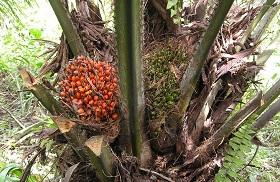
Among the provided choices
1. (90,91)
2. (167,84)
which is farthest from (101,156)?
(167,84)

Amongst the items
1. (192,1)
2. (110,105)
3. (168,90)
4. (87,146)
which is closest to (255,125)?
(168,90)

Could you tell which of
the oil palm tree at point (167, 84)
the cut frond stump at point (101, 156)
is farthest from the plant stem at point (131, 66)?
the cut frond stump at point (101, 156)

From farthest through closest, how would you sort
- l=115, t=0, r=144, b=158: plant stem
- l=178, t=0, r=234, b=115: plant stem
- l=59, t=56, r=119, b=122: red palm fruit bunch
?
1. l=59, t=56, r=119, b=122: red palm fruit bunch
2. l=178, t=0, r=234, b=115: plant stem
3. l=115, t=0, r=144, b=158: plant stem

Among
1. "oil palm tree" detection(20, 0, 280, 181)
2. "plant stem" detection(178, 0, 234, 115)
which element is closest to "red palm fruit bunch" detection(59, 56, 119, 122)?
"oil palm tree" detection(20, 0, 280, 181)

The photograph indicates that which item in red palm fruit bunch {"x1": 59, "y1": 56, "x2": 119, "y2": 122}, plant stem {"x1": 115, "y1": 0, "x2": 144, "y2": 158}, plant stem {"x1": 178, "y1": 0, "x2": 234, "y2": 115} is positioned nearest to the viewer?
plant stem {"x1": 115, "y1": 0, "x2": 144, "y2": 158}

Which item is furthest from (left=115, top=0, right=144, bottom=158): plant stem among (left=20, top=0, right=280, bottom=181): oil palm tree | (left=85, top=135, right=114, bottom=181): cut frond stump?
(left=85, top=135, right=114, bottom=181): cut frond stump

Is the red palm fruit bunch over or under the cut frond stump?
over

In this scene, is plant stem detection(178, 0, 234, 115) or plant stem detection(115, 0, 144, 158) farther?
plant stem detection(178, 0, 234, 115)

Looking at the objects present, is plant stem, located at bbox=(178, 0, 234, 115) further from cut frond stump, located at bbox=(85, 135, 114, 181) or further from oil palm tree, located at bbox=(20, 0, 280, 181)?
cut frond stump, located at bbox=(85, 135, 114, 181)

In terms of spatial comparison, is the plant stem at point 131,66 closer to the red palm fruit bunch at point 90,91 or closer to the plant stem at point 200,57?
the red palm fruit bunch at point 90,91
